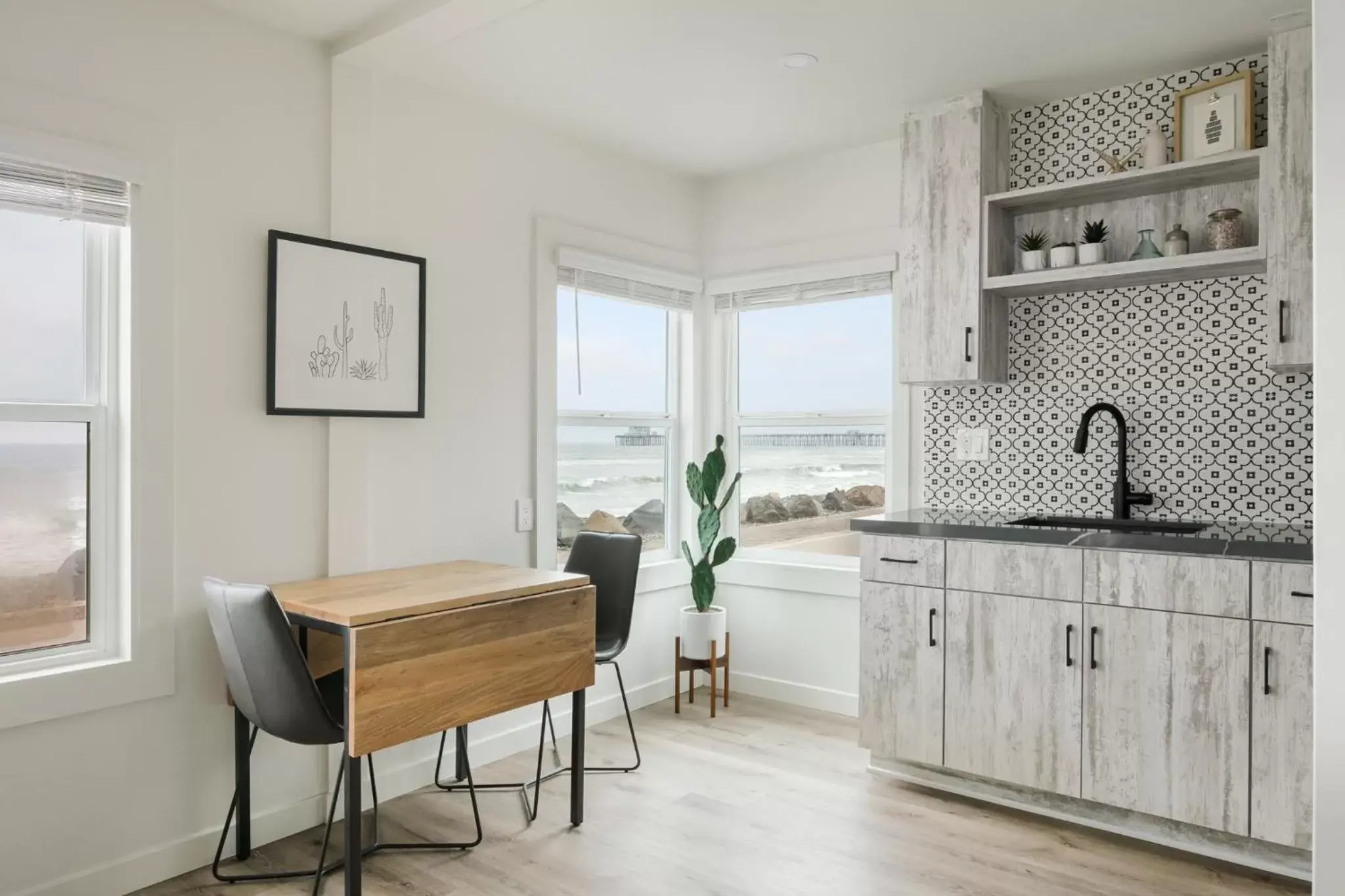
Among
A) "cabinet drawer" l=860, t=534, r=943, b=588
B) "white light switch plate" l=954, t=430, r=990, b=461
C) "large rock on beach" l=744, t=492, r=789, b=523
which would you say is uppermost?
"white light switch plate" l=954, t=430, r=990, b=461

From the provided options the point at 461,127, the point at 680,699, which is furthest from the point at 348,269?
the point at 680,699

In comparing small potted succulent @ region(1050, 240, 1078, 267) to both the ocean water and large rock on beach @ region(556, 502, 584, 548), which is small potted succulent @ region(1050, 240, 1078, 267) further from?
large rock on beach @ region(556, 502, 584, 548)

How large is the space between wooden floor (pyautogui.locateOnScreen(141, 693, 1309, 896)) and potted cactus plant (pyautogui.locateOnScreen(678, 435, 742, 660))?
64 centimetres

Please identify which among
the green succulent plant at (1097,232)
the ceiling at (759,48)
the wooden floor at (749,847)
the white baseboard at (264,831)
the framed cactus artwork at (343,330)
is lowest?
the wooden floor at (749,847)

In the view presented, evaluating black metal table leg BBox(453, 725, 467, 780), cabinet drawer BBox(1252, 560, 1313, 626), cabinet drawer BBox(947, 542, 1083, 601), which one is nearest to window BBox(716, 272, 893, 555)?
cabinet drawer BBox(947, 542, 1083, 601)

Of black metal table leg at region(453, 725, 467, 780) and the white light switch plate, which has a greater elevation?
the white light switch plate

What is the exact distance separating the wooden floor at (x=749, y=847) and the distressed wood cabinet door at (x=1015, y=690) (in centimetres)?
19

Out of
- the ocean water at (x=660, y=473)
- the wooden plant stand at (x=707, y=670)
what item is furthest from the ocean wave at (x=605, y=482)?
the wooden plant stand at (x=707, y=670)

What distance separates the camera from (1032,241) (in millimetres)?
3305

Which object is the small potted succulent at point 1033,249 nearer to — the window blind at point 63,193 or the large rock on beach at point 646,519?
the large rock on beach at point 646,519

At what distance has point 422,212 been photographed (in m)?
3.23

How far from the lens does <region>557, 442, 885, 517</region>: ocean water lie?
396 centimetres

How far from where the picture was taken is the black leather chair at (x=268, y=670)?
2.20 metres

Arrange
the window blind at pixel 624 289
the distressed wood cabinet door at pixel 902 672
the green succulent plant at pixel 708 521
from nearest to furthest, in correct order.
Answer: the distressed wood cabinet door at pixel 902 672, the window blind at pixel 624 289, the green succulent plant at pixel 708 521
